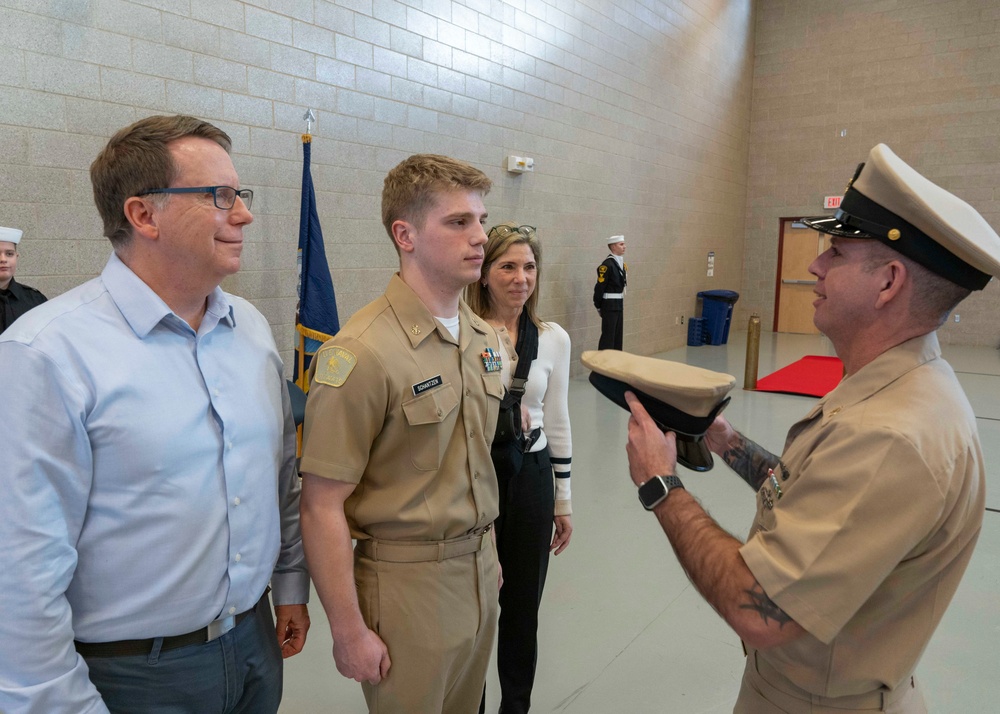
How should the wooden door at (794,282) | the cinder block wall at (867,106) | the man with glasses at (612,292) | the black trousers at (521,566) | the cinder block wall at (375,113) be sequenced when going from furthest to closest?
the wooden door at (794,282)
the cinder block wall at (867,106)
the man with glasses at (612,292)
the cinder block wall at (375,113)
the black trousers at (521,566)

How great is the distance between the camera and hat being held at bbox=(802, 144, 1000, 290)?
3.60ft

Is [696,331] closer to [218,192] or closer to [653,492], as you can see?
[653,492]

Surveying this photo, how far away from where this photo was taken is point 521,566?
90.2 inches

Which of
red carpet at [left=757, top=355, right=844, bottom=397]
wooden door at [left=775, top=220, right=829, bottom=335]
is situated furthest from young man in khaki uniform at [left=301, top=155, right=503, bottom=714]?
wooden door at [left=775, top=220, right=829, bottom=335]

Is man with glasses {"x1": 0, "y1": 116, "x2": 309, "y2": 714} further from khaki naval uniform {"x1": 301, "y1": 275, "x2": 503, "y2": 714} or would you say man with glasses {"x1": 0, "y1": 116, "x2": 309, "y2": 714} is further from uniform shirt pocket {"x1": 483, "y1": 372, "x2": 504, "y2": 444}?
uniform shirt pocket {"x1": 483, "y1": 372, "x2": 504, "y2": 444}

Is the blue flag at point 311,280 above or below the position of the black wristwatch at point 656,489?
above

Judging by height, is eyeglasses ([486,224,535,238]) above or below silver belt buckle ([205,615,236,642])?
above

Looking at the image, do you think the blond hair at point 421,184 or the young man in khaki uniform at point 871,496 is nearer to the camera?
the young man in khaki uniform at point 871,496

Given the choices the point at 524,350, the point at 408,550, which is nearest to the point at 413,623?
the point at 408,550

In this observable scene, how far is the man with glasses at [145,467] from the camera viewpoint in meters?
1.07

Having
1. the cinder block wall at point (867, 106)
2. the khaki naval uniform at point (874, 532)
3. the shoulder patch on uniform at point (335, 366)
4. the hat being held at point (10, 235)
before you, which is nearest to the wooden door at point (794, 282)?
the cinder block wall at point (867, 106)

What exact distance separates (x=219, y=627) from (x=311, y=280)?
3700 mm

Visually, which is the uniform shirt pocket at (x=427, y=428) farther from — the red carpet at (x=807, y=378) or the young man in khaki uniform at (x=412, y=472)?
the red carpet at (x=807, y=378)

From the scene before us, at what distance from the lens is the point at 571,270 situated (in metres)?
8.73
